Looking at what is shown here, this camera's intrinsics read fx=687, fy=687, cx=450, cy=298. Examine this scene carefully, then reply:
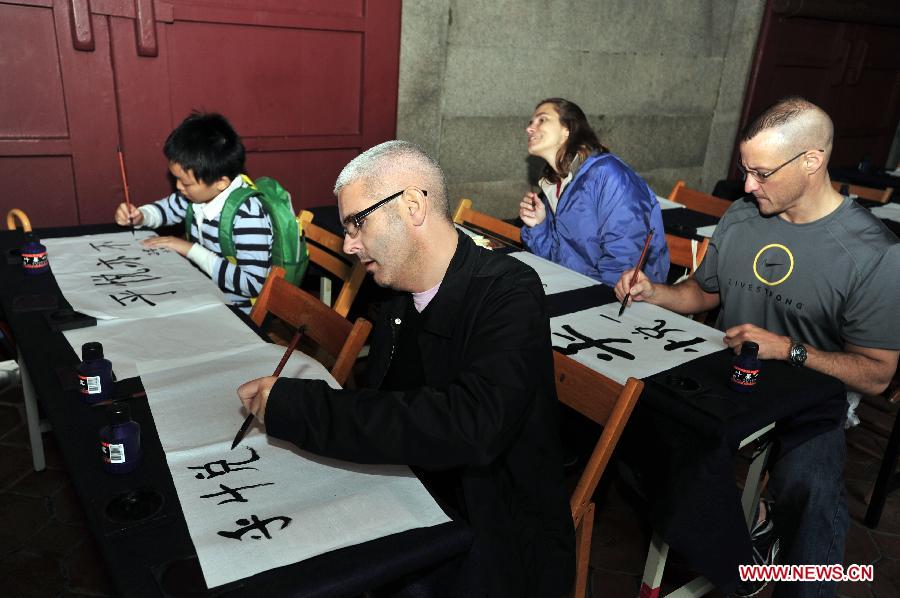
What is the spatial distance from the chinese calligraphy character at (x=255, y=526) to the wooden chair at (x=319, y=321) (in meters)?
0.68

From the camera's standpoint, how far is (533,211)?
3521 millimetres

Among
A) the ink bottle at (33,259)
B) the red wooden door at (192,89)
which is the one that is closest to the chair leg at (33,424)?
the ink bottle at (33,259)

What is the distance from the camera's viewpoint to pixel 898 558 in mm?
2660

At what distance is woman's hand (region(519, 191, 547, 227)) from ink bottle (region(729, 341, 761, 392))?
5.61 feet

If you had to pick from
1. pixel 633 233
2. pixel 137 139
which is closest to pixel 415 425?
pixel 633 233

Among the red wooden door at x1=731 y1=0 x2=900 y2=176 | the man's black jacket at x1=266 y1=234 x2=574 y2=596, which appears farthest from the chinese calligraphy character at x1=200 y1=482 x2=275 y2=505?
the red wooden door at x1=731 y1=0 x2=900 y2=176

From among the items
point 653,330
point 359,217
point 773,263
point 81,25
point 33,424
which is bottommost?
point 33,424

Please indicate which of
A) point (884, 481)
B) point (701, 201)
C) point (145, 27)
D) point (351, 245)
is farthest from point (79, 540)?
point (701, 201)

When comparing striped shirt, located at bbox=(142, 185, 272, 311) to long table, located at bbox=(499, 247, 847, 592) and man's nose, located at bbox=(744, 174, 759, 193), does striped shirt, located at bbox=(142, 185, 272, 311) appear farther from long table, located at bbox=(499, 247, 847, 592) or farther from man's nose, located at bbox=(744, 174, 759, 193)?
man's nose, located at bbox=(744, 174, 759, 193)

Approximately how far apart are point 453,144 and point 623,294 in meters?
2.63

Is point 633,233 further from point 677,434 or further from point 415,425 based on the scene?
point 415,425

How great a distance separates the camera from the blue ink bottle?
1643 millimetres

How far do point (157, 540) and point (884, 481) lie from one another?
9.15 ft

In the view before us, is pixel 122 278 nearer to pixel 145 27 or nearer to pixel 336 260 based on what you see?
pixel 336 260
